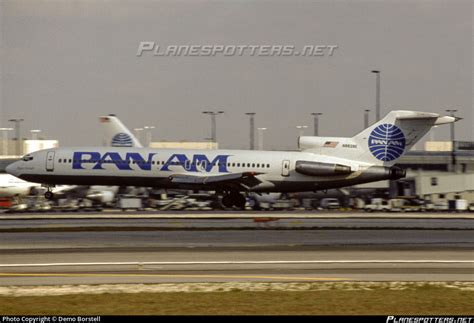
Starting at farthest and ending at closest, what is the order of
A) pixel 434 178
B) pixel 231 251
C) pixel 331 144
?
pixel 434 178
pixel 331 144
pixel 231 251

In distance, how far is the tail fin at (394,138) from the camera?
5325cm

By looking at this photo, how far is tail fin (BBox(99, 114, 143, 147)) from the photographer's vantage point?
65812 millimetres

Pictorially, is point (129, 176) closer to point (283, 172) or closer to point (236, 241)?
point (283, 172)

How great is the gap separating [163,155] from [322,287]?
3362 cm

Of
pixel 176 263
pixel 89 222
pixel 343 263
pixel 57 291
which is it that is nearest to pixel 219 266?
pixel 176 263

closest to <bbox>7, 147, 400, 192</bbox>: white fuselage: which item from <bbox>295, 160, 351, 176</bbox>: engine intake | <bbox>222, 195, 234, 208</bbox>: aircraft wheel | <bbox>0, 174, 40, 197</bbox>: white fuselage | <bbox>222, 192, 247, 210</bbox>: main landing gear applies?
<bbox>295, 160, 351, 176</bbox>: engine intake

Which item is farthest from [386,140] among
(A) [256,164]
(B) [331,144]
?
(A) [256,164]

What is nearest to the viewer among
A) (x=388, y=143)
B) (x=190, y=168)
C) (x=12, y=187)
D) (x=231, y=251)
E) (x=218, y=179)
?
(x=231, y=251)

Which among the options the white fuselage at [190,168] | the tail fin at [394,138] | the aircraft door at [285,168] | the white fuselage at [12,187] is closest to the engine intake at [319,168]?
the white fuselage at [190,168]

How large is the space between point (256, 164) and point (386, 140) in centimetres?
883

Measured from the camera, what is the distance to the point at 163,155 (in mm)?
53094

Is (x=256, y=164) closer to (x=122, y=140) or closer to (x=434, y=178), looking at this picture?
(x=122, y=140)

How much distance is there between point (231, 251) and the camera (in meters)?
27.9

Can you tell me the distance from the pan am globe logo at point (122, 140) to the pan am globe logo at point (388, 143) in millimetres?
21520
